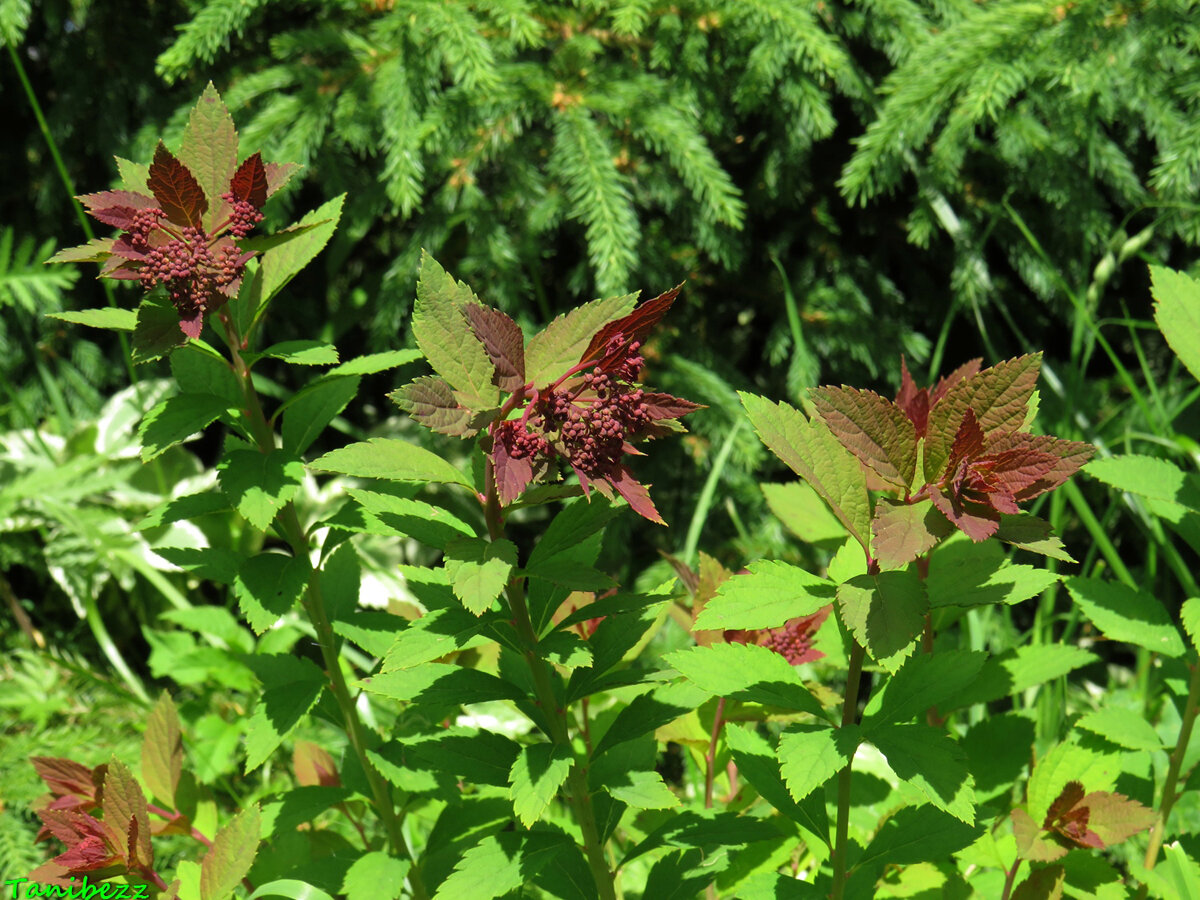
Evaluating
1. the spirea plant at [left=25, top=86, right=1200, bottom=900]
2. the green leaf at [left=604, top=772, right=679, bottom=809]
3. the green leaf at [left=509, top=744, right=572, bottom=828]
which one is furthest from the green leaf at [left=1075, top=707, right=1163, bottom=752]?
the green leaf at [left=509, top=744, right=572, bottom=828]

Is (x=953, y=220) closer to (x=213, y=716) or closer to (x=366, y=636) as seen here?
(x=366, y=636)

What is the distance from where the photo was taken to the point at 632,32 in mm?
1873

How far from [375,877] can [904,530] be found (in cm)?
70

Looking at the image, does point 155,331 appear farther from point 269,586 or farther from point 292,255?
point 269,586

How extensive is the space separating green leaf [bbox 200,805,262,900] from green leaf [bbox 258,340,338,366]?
0.47m

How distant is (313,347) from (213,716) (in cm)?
97

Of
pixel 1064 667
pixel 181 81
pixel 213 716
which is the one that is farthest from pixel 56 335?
pixel 1064 667

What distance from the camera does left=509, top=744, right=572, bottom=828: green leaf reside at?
82 cm

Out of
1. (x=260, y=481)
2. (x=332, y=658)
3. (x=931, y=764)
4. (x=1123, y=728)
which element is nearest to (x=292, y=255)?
(x=260, y=481)

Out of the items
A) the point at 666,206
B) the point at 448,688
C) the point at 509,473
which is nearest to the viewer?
the point at 509,473

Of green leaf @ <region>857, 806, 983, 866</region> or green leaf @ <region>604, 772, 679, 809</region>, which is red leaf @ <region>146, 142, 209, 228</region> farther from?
green leaf @ <region>857, 806, 983, 866</region>

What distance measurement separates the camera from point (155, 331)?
0.89 metres

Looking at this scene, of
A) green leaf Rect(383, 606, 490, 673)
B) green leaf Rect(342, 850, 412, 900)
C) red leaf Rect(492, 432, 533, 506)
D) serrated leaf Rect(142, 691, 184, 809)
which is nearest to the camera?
red leaf Rect(492, 432, 533, 506)

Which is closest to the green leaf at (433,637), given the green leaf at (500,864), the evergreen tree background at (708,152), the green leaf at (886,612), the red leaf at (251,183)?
the green leaf at (500,864)
